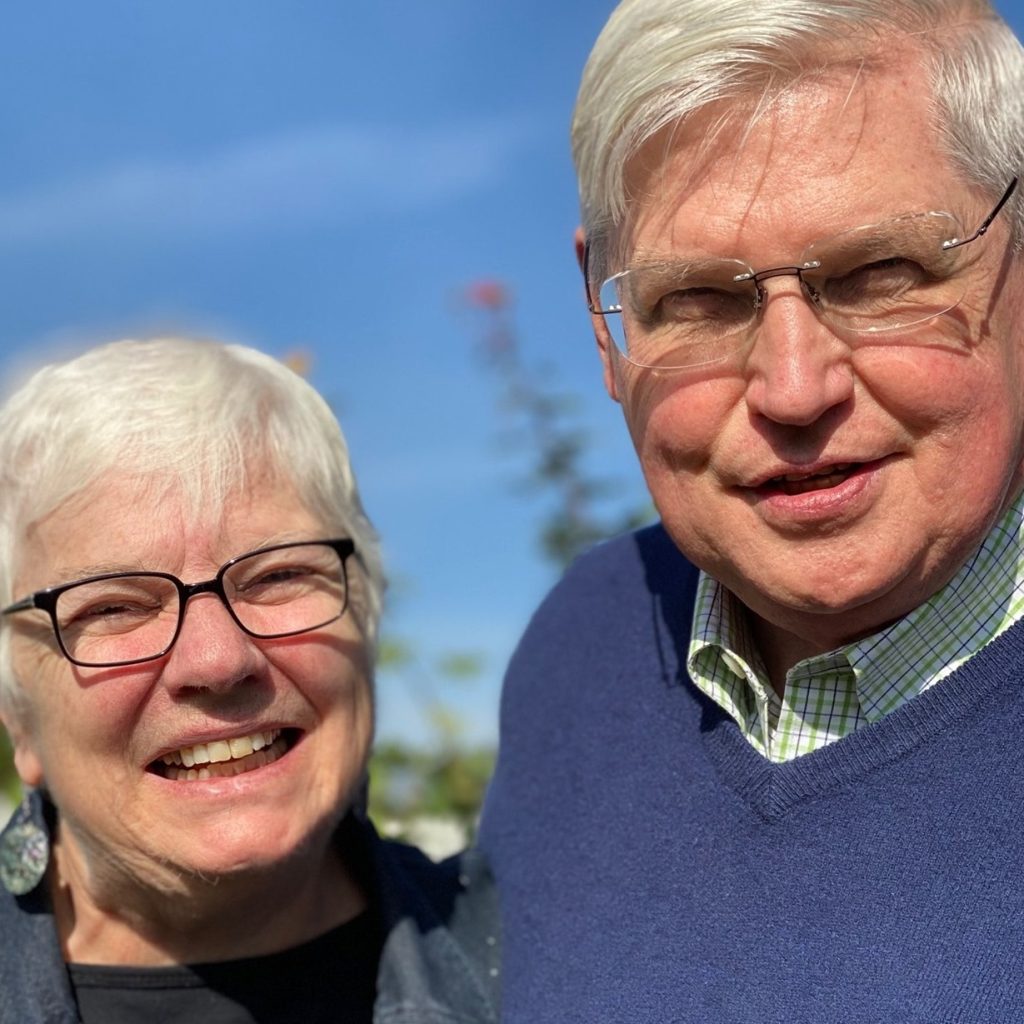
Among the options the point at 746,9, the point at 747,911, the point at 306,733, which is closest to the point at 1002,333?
the point at 746,9

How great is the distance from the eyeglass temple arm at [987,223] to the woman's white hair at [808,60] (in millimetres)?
15

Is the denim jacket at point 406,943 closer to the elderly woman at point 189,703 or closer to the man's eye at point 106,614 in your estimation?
the elderly woman at point 189,703

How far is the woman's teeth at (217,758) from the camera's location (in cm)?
266

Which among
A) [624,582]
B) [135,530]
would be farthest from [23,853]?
[624,582]

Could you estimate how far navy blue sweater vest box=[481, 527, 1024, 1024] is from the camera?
211cm

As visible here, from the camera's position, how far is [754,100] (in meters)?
2.23

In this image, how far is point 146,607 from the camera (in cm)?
263

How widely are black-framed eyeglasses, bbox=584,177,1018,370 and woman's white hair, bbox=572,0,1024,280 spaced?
108 millimetres

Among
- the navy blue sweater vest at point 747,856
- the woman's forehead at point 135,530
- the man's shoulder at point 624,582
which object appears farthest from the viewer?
the man's shoulder at point 624,582

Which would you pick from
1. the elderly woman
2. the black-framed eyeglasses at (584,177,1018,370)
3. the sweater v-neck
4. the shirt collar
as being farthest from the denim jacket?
the black-framed eyeglasses at (584,177,1018,370)

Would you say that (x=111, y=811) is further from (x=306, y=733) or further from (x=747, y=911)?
(x=747, y=911)

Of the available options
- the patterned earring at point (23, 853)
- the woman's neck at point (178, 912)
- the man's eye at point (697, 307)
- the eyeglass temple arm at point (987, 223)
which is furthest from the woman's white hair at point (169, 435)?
the eyeglass temple arm at point (987, 223)

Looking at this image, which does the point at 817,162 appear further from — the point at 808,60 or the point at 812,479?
the point at 812,479

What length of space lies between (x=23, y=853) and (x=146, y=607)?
683 millimetres
